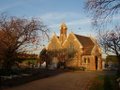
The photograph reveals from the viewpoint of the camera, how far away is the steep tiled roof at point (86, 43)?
74.1 meters

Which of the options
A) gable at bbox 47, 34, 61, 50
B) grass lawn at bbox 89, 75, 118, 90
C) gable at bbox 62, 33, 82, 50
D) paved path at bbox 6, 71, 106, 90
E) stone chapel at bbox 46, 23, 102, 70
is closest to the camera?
paved path at bbox 6, 71, 106, 90

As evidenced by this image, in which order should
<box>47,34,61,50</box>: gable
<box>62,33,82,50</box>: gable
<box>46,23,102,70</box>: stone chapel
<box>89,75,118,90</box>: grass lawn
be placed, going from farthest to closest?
<box>47,34,61,50</box>: gable < <box>62,33,82,50</box>: gable < <box>46,23,102,70</box>: stone chapel < <box>89,75,118,90</box>: grass lawn

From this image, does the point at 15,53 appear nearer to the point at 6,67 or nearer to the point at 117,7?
the point at 6,67

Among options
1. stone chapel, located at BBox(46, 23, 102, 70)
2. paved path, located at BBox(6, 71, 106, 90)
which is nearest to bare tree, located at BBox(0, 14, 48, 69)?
paved path, located at BBox(6, 71, 106, 90)

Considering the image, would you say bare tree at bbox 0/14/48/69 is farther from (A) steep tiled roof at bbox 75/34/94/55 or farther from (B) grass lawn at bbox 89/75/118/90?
(A) steep tiled roof at bbox 75/34/94/55

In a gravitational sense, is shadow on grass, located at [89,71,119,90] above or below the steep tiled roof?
below

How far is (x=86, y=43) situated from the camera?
255 feet

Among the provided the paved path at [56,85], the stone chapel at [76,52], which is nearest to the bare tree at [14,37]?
the paved path at [56,85]

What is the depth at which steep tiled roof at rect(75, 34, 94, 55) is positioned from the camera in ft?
243

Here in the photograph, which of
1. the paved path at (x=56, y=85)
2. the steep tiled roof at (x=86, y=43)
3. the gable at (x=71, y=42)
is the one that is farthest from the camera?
the gable at (x=71, y=42)

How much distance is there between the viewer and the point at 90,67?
2817 inches

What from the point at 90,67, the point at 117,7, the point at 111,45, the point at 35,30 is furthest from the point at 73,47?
the point at 117,7

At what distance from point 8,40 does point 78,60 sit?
148ft

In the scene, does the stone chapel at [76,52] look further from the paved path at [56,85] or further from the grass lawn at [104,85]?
the paved path at [56,85]
